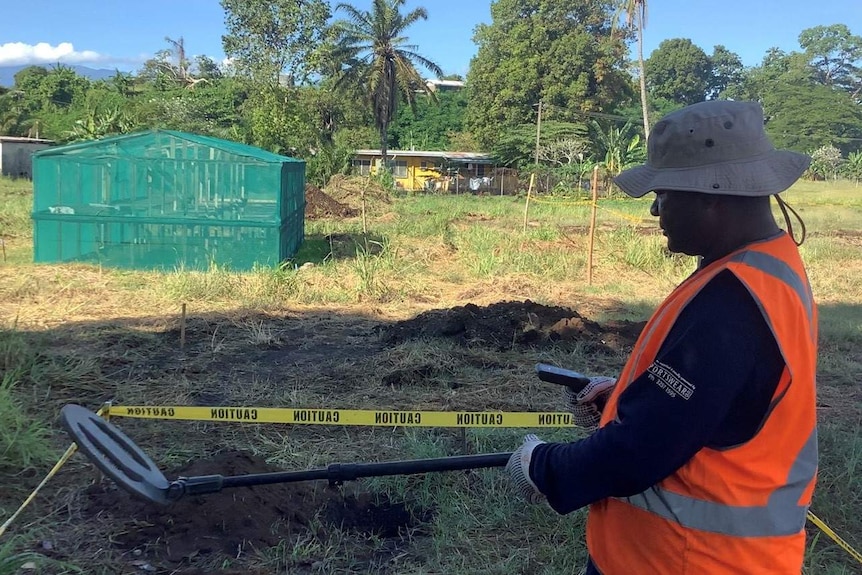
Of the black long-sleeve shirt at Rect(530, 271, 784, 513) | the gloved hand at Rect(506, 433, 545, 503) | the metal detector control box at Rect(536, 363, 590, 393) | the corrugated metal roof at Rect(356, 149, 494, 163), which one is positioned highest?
the corrugated metal roof at Rect(356, 149, 494, 163)

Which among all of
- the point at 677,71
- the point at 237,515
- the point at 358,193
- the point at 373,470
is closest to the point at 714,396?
the point at 373,470

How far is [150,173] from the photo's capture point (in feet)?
42.5

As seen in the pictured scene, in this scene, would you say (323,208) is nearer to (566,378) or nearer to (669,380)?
(566,378)

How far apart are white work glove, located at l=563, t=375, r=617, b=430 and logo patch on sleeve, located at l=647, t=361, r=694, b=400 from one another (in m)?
0.54

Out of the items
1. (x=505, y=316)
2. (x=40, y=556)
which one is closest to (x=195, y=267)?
(x=505, y=316)

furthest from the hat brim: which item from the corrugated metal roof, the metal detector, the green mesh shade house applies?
the corrugated metal roof

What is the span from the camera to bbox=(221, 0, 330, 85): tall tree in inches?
1964

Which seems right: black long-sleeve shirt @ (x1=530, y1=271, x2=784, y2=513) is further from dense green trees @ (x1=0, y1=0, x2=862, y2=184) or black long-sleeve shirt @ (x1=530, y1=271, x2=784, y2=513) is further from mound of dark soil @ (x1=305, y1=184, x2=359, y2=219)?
dense green trees @ (x1=0, y1=0, x2=862, y2=184)

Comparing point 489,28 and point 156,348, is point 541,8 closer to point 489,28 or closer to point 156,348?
point 489,28

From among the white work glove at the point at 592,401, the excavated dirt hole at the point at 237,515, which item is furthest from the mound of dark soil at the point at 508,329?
the white work glove at the point at 592,401

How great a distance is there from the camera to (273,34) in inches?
1994

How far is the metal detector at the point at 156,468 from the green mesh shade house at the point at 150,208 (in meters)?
10.6

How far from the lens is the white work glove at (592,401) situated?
2.04 meters

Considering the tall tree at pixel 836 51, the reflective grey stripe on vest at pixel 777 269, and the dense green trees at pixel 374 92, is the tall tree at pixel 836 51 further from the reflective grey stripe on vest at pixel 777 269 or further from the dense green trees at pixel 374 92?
the reflective grey stripe on vest at pixel 777 269
